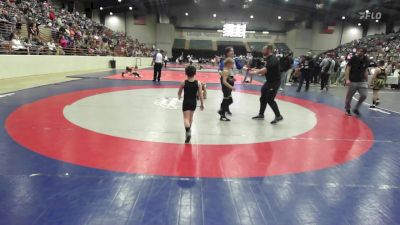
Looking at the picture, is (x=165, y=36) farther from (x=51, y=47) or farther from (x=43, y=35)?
(x=51, y=47)

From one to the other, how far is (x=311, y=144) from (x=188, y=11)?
1721 inches

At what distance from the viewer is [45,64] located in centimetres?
1603

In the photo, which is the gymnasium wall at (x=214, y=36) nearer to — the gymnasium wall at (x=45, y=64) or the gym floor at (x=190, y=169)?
the gymnasium wall at (x=45, y=64)

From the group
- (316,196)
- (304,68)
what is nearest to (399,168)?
(316,196)

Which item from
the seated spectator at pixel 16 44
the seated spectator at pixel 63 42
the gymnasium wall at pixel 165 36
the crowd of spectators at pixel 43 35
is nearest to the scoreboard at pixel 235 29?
the gymnasium wall at pixel 165 36

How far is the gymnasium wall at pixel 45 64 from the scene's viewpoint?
12859 mm

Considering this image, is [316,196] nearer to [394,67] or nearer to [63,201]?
[63,201]

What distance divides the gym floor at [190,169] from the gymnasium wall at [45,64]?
733 cm

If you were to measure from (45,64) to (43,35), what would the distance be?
3.17 meters

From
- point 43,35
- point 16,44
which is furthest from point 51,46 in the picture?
point 16,44

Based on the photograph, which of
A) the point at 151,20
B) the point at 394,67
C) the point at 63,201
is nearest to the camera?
the point at 63,201

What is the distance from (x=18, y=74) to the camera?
1355 centimetres

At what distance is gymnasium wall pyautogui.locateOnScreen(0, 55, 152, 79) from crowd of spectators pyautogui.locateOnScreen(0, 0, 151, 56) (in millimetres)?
502

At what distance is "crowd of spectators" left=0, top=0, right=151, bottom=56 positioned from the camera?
14584 mm
